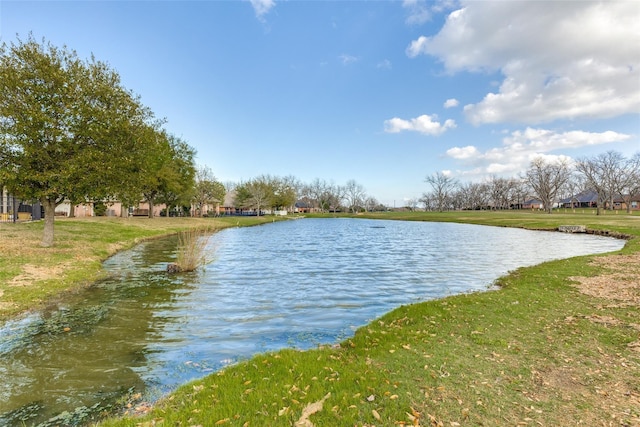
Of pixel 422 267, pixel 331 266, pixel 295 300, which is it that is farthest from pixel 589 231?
pixel 295 300

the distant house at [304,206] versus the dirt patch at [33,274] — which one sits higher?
the distant house at [304,206]

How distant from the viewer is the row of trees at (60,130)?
1653 cm

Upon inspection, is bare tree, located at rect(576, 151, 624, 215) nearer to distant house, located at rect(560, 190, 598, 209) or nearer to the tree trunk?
distant house, located at rect(560, 190, 598, 209)

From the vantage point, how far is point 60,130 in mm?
17266

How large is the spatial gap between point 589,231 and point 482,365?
43.5m

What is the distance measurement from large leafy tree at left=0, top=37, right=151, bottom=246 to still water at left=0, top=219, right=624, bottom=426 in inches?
180

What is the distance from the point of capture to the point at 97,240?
78.8ft

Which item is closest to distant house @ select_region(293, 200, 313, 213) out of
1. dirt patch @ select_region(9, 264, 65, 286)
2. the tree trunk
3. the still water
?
the still water

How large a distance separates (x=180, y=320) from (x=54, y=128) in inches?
530

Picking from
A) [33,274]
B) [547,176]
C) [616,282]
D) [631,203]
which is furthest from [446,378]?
[631,203]

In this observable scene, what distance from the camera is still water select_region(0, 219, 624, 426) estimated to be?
616cm

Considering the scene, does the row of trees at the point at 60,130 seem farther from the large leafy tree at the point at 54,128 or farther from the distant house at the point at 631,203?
the distant house at the point at 631,203

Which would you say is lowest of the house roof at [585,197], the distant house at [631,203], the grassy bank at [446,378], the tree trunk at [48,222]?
the grassy bank at [446,378]

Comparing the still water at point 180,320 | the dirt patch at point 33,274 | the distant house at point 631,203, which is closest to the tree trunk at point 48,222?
the still water at point 180,320
